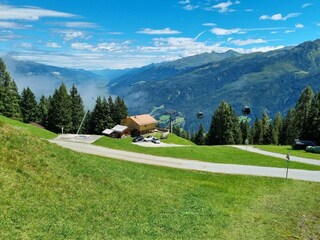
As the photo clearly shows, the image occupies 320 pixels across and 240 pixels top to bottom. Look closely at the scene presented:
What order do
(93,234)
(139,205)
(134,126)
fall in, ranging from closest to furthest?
(93,234) < (139,205) < (134,126)

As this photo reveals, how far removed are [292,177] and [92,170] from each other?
31550mm

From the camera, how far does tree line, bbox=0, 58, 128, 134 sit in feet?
348

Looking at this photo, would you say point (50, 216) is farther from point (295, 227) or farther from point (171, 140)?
point (171, 140)

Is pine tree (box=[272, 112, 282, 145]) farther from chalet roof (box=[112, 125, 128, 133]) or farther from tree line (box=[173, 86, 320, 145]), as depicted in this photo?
chalet roof (box=[112, 125, 128, 133])

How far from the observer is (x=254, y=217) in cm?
3022

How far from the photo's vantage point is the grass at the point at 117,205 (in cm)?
2050

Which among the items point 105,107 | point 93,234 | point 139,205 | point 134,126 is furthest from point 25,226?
point 105,107

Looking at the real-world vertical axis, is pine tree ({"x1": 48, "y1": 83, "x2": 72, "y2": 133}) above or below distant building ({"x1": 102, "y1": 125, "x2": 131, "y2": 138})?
above

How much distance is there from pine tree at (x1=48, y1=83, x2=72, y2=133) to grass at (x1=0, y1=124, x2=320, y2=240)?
81.1m

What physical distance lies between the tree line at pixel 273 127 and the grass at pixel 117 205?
220 ft

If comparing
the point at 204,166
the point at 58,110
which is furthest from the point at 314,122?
the point at 58,110

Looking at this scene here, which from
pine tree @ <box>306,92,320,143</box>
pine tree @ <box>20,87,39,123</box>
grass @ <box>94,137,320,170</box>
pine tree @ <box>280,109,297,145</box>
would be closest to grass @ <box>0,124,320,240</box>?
grass @ <box>94,137,320,170</box>

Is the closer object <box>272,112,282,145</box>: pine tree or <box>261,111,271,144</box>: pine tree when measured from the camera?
<box>272,112,282,145</box>: pine tree

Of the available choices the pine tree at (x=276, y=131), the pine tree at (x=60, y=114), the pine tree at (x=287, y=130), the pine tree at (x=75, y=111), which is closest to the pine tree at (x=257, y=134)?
the pine tree at (x=276, y=131)
